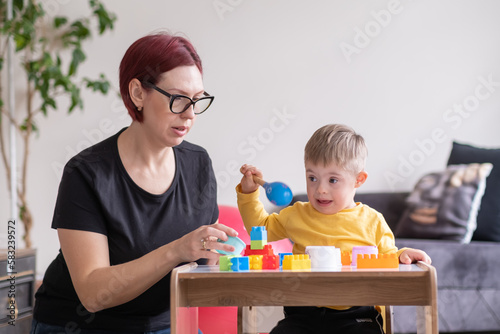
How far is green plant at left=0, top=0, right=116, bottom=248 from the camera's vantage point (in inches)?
135

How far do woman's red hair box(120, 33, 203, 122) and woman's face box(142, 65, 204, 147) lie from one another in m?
0.02

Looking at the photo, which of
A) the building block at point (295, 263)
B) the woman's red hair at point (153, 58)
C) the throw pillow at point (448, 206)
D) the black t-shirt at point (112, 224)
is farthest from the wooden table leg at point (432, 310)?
the throw pillow at point (448, 206)

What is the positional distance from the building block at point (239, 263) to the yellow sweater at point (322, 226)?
0.34 metres

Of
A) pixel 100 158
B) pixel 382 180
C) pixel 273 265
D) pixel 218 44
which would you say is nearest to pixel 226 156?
pixel 218 44

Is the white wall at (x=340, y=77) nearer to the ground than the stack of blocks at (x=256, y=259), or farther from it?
farther from it

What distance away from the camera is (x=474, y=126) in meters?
3.42

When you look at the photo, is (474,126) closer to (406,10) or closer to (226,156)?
(406,10)

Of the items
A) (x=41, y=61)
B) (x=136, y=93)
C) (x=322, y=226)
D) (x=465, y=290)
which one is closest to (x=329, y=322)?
(x=322, y=226)

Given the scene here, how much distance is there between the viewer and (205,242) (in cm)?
121

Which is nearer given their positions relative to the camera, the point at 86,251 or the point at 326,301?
the point at 326,301

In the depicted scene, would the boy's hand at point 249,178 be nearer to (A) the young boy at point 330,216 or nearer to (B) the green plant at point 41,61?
(A) the young boy at point 330,216

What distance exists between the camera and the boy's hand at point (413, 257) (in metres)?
1.32

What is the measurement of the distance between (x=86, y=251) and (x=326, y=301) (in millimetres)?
556

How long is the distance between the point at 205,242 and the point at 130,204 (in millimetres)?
352
